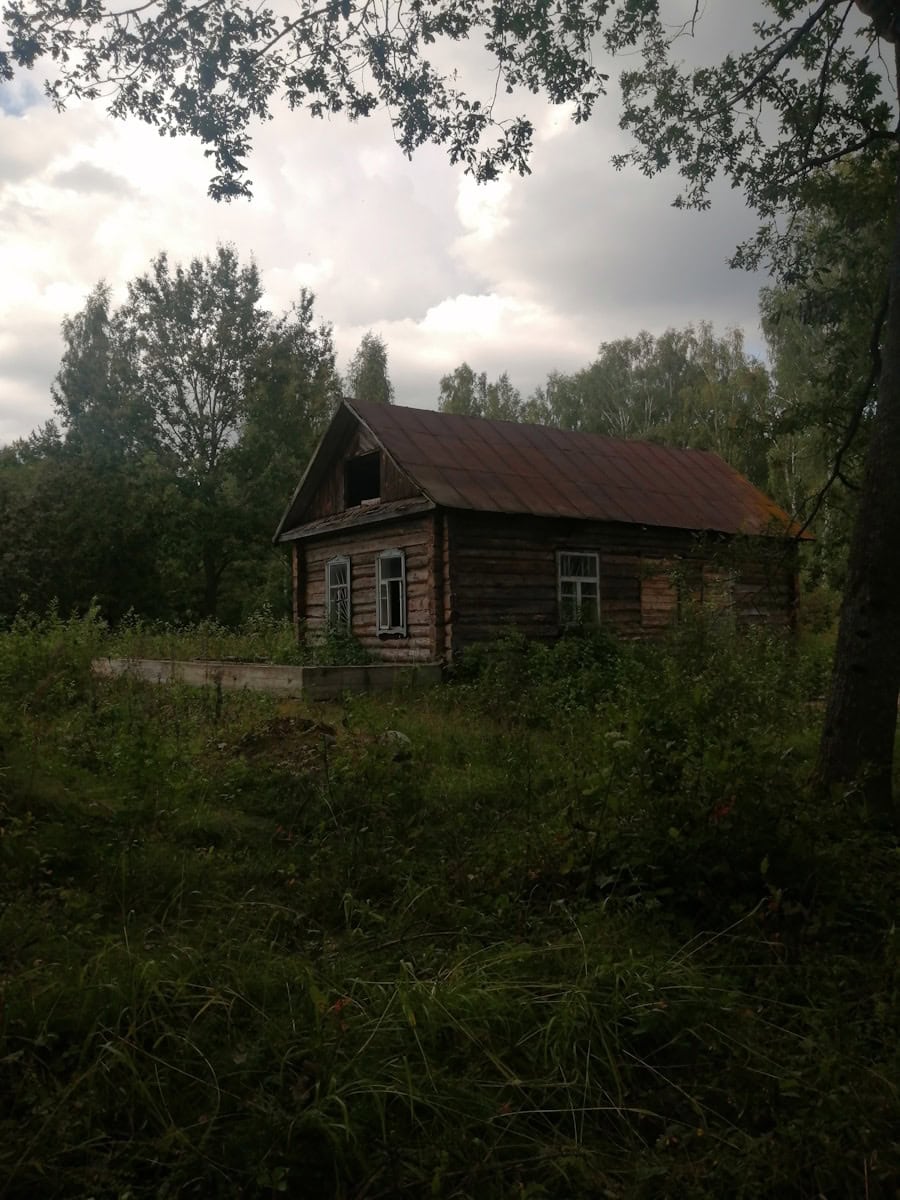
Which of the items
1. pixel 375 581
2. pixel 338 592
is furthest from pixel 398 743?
pixel 338 592

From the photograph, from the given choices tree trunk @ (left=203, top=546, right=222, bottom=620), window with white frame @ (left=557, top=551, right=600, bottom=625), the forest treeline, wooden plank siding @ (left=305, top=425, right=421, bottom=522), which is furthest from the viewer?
tree trunk @ (left=203, top=546, right=222, bottom=620)

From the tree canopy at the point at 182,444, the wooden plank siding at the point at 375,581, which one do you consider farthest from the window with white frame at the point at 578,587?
the tree canopy at the point at 182,444

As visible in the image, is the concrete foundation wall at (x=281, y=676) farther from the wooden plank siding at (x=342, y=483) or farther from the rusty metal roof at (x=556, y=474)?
the wooden plank siding at (x=342, y=483)

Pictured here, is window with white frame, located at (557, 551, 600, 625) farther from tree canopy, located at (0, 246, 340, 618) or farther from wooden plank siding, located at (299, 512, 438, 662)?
tree canopy, located at (0, 246, 340, 618)

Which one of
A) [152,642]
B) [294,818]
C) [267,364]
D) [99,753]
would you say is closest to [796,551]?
[294,818]

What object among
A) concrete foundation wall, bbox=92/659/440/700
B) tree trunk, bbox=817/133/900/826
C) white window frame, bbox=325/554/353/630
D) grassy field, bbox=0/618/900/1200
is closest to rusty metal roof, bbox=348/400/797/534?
white window frame, bbox=325/554/353/630

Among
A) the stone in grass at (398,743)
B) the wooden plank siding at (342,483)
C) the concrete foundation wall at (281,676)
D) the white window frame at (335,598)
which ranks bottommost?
the stone in grass at (398,743)

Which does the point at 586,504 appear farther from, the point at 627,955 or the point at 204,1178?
the point at 204,1178

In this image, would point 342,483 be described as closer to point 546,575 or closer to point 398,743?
point 546,575

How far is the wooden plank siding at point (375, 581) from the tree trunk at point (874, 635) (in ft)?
31.6

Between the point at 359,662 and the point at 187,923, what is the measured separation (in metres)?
13.3

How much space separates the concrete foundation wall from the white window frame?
14.6ft

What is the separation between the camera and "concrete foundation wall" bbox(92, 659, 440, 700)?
38.8 feet

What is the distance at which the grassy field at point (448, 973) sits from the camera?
266cm
